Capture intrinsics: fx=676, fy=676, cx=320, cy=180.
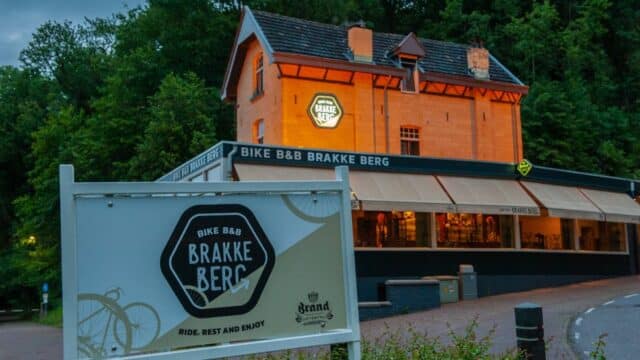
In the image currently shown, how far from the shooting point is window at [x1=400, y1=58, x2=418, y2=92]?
25109 mm

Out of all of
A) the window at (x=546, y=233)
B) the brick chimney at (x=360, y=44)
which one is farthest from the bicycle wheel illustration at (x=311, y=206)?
the window at (x=546, y=233)

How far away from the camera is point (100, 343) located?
17.5ft

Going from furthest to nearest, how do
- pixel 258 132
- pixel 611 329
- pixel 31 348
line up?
pixel 258 132 → pixel 31 348 → pixel 611 329

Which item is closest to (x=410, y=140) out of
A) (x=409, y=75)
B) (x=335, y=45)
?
(x=409, y=75)

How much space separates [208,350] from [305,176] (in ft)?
44.8

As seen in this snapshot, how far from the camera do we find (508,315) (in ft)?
50.3

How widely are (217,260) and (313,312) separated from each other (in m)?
1.03

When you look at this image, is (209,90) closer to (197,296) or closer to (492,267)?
(492,267)

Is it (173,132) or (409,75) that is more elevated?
(409,75)

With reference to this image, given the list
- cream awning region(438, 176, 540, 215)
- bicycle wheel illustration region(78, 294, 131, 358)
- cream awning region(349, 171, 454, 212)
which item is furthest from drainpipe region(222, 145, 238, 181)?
bicycle wheel illustration region(78, 294, 131, 358)

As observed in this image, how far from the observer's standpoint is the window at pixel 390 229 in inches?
814

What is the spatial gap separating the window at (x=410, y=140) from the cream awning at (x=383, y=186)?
379 cm

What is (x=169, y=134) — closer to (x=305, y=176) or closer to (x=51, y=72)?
(x=305, y=176)

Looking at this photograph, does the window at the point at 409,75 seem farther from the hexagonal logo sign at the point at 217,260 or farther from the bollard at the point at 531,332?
the hexagonal logo sign at the point at 217,260
